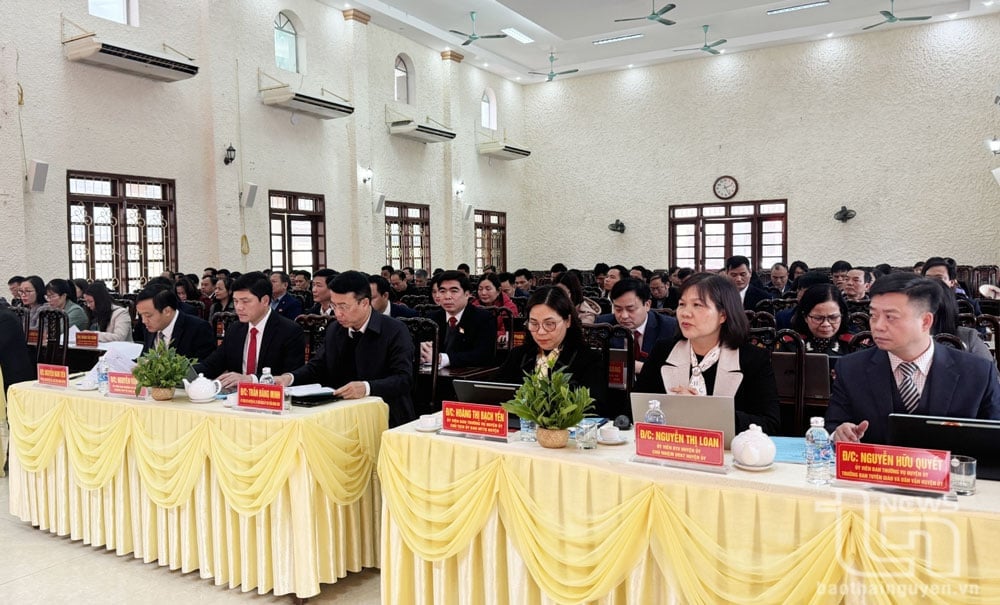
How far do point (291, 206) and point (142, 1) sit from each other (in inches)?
131

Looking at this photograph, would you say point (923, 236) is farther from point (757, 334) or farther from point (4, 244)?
point (4, 244)

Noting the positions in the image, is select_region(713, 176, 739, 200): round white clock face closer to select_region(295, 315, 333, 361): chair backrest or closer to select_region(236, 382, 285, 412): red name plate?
select_region(295, 315, 333, 361): chair backrest

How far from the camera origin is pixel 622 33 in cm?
1264

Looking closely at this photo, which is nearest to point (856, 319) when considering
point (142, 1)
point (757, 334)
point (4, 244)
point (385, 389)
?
point (757, 334)

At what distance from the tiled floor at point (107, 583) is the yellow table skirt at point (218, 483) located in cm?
6

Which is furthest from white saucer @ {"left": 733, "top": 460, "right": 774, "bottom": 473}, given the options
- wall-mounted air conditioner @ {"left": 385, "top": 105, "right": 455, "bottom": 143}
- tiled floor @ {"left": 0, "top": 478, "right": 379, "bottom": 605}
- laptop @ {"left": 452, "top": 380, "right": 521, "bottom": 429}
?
wall-mounted air conditioner @ {"left": 385, "top": 105, "right": 455, "bottom": 143}

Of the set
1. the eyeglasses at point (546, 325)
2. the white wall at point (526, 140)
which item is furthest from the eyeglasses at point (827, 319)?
the white wall at point (526, 140)

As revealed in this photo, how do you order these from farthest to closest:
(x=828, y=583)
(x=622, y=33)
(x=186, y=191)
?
1. (x=622, y=33)
2. (x=186, y=191)
3. (x=828, y=583)

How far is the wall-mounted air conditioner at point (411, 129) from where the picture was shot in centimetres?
1206

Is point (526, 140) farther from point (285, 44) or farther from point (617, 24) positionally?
point (285, 44)

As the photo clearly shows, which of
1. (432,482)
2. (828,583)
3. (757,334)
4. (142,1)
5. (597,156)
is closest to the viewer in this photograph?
(828,583)

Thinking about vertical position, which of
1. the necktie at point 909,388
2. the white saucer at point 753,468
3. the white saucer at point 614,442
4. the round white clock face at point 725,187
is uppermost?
the round white clock face at point 725,187

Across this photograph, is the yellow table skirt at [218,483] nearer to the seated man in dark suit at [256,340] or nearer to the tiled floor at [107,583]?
the tiled floor at [107,583]

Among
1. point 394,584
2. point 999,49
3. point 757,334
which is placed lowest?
point 394,584
